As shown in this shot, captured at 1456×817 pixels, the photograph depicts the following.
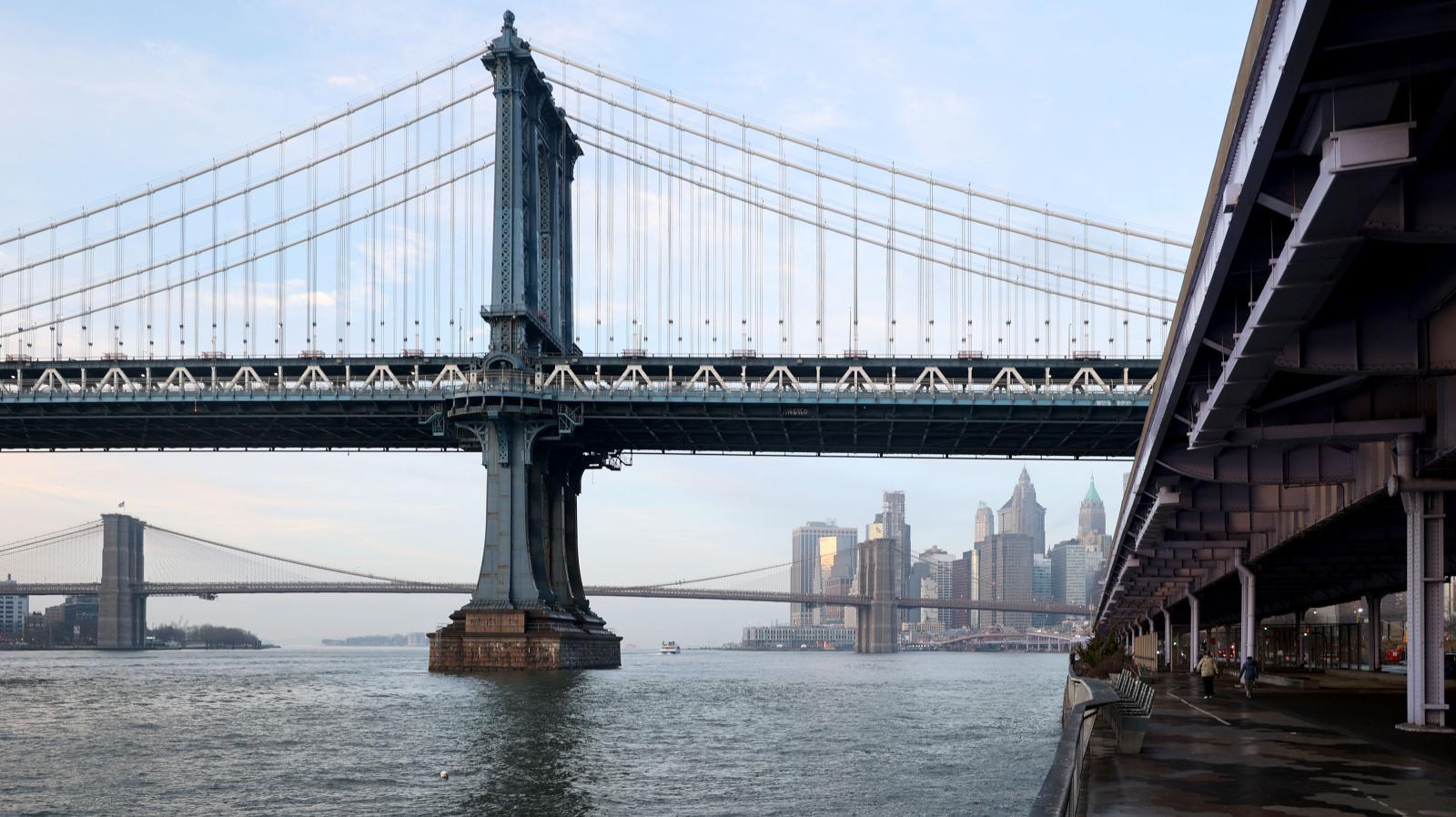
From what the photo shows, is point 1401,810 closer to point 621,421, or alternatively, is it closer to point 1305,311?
point 1305,311

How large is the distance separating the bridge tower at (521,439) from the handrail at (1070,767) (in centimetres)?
5893

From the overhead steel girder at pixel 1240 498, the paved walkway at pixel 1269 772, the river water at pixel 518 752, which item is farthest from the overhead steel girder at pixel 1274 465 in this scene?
the river water at pixel 518 752

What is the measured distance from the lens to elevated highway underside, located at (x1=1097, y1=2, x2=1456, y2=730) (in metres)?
12.0

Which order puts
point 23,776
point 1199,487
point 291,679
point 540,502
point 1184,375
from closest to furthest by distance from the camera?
1. point 1184,375
2. point 23,776
3. point 1199,487
4. point 540,502
5. point 291,679

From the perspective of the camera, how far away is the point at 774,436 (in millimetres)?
98750

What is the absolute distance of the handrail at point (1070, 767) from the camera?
12344 millimetres

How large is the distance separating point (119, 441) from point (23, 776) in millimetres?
74743

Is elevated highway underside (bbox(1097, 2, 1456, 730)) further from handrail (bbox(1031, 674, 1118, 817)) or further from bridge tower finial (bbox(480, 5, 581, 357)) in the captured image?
bridge tower finial (bbox(480, 5, 581, 357))

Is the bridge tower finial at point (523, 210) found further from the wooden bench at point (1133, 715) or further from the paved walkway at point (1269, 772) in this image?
the paved walkway at point (1269, 772)

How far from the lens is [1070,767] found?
13992 millimetres

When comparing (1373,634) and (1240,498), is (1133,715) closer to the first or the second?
(1240,498)

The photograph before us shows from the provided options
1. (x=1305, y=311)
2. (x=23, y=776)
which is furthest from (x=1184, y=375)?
(x=23, y=776)

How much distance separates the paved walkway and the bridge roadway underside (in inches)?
2167

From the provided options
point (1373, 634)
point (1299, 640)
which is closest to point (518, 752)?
point (1373, 634)
